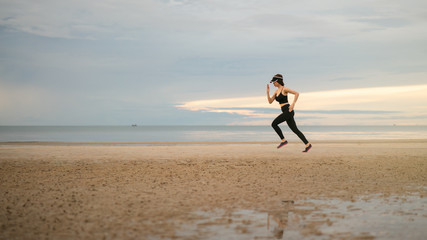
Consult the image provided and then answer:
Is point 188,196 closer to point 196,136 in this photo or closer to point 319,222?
point 319,222

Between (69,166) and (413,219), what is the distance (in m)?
10.8

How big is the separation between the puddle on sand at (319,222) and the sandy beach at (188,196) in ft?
0.06

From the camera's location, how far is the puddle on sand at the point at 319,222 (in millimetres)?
5020

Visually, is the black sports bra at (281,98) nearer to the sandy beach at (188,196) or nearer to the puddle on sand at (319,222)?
the sandy beach at (188,196)

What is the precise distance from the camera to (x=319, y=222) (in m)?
5.66

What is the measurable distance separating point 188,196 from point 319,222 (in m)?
2.95

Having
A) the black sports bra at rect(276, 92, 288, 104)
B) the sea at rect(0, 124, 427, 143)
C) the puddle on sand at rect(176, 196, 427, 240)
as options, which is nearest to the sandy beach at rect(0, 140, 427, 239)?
the puddle on sand at rect(176, 196, 427, 240)

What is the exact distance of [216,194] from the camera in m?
7.98

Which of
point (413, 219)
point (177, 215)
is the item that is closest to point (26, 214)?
point (177, 215)

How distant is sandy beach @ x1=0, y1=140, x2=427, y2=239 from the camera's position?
527 centimetres

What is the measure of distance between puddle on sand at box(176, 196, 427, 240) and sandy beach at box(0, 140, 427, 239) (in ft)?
0.06

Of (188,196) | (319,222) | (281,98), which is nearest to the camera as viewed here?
(319,222)

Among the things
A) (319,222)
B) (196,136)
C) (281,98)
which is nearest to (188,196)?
(319,222)

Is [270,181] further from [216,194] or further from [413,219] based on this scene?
[413,219]
